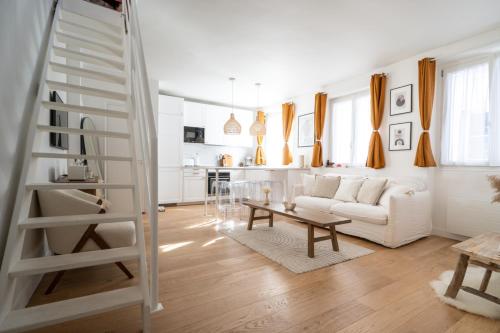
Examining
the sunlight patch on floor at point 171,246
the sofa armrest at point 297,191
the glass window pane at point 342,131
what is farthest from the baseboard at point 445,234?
the sunlight patch on floor at point 171,246

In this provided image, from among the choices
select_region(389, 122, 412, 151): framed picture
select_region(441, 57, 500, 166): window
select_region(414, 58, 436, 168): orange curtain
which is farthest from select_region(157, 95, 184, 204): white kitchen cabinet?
select_region(441, 57, 500, 166): window

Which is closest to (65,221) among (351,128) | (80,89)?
(80,89)

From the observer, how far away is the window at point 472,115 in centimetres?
314

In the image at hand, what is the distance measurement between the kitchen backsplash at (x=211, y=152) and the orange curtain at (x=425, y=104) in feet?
15.4

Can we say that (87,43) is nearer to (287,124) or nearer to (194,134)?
(194,134)

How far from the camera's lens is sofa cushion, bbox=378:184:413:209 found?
336cm

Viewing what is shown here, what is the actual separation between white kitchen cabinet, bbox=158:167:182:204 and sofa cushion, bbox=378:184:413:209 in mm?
4258

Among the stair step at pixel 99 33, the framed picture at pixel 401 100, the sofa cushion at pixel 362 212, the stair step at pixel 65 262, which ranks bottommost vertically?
the sofa cushion at pixel 362 212

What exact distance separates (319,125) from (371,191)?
2066mm

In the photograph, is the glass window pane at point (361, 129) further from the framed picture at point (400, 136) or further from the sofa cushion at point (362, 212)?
the sofa cushion at point (362, 212)

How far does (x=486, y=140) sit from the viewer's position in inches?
126

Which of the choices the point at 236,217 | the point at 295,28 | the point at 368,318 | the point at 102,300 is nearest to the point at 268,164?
the point at 236,217

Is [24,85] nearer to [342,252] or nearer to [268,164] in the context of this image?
[342,252]

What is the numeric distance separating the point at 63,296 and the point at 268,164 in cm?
580
